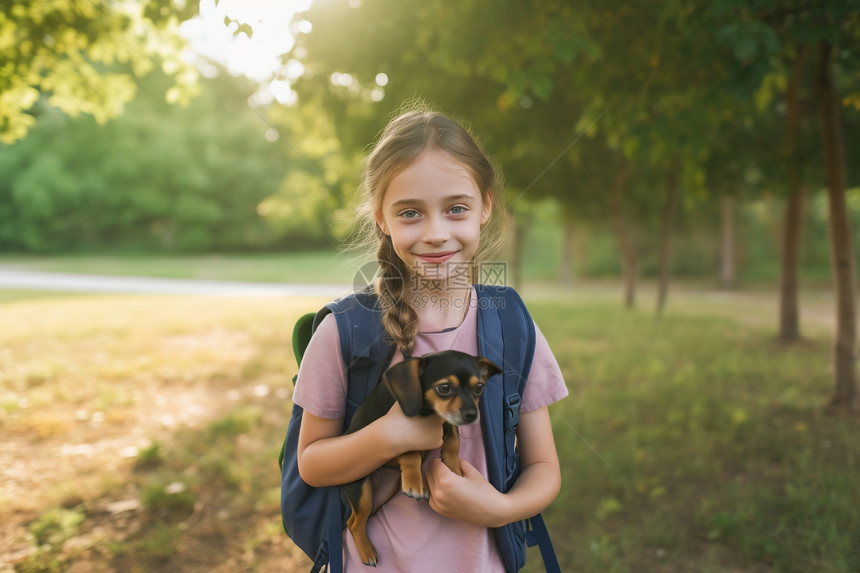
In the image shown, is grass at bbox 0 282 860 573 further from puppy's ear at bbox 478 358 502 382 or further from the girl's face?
the girl's face

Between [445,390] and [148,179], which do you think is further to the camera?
[148,179]

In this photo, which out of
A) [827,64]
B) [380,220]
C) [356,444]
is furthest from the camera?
[827,64]

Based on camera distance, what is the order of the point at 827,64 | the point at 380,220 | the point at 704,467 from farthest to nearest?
the point at 827,64
the point at 704,467
the point at 380,220

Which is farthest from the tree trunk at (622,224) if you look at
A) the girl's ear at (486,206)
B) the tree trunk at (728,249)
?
the girl's ear at (486,206)

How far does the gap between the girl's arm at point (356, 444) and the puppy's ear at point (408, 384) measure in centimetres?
6

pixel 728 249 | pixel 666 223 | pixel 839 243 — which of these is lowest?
pixel 839 243

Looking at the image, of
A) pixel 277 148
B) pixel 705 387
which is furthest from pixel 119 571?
pixel 277 148

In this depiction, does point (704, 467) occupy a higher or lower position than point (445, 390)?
lower

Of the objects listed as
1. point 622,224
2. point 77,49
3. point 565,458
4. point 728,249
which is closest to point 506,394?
point 565,458

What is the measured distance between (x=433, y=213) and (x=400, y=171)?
0.48ft

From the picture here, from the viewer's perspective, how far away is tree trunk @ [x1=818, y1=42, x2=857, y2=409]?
196 inches

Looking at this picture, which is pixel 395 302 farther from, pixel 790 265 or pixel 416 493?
pixel 790 265

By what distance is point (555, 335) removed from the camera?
30.8 ft

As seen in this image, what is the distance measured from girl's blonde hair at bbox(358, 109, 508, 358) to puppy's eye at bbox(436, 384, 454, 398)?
0.20 meters
